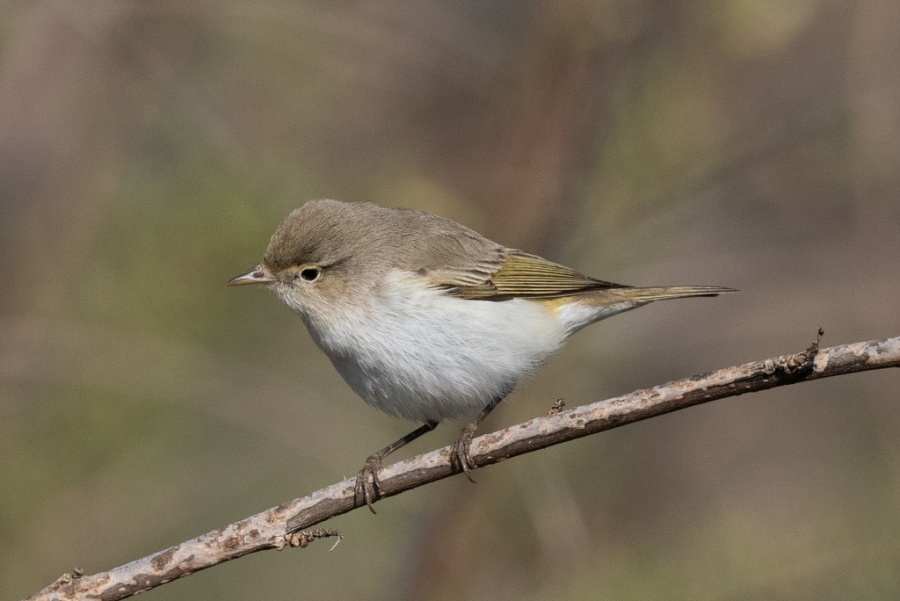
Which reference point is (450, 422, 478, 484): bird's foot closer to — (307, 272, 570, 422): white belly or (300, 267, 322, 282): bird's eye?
(307, 272, 570, 422): white belly

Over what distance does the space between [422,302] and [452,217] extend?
2.05 metres

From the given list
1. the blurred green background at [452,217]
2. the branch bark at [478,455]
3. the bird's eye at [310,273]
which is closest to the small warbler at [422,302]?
the bird's eye at [310,273]

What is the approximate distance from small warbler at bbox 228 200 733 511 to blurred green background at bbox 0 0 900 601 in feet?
3.37

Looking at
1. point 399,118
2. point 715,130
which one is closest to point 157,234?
point 399,118

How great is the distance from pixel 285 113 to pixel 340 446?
2417 mm

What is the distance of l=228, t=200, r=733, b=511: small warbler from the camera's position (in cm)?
401

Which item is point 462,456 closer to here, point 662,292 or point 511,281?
point 511,281

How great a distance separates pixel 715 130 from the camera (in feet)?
19.9

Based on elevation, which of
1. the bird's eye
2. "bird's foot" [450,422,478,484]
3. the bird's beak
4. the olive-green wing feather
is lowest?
"bird's foot" [450,422,478,484]

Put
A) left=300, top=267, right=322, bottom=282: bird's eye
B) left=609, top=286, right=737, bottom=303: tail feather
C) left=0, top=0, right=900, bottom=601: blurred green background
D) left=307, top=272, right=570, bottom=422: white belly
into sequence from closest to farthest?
left=307, top=272, right=570, bottom=422: white belly → left=609, top=286, right=737, bottom=303: tail feather → left=300, top=267, right=322, bottom=282: bird's eye → left=0, top=0, right=900, bottom=601: blurred green background

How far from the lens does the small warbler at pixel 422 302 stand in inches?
158

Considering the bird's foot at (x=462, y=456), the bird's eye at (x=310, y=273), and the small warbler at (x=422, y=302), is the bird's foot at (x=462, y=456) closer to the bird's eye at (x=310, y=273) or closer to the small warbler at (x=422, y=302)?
the small warbler at (x=422, y=302)

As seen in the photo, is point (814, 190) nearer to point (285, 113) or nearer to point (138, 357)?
point (285, 113)

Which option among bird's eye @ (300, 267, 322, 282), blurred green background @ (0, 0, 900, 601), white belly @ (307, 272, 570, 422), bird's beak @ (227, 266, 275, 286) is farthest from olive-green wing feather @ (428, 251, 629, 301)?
blurred green background @ (0, 0, 900, 601)
